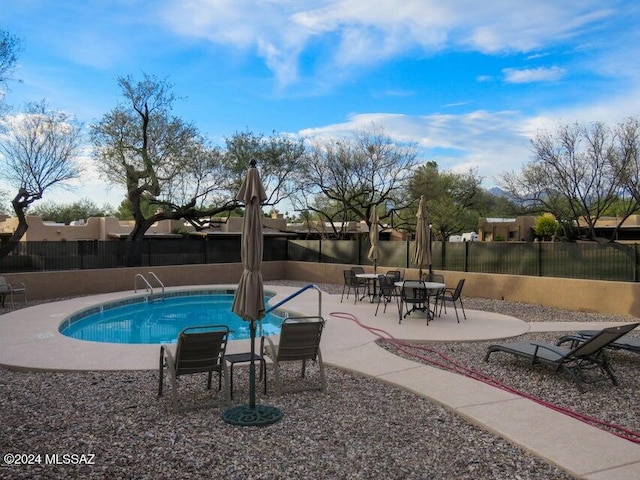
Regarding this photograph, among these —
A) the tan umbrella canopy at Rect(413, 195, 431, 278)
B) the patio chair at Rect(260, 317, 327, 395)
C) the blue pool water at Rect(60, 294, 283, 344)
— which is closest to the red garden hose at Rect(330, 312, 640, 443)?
the patio chair at Rect(260, 317, 327, 395)

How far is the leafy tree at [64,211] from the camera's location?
60.3 m

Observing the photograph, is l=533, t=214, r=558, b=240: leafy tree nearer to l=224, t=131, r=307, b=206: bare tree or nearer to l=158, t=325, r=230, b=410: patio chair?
l=224, t=131, r=307, b=206: bare tree

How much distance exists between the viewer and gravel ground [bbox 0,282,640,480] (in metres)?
3.75

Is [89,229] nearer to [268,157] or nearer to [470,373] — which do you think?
[268,157]

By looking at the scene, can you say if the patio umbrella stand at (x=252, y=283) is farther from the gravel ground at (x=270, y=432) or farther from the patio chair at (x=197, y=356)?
the patio chair at (x=197, y=356)

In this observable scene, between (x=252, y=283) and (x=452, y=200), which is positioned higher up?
(x=452, y=200)

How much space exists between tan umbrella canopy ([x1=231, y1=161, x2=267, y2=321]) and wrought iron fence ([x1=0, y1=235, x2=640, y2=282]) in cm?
1090

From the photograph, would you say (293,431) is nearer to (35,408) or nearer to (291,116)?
(35,408)

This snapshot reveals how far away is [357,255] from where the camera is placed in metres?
19.4

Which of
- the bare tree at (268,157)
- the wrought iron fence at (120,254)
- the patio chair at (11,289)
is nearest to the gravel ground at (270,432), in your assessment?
the patio chair at (11,289)

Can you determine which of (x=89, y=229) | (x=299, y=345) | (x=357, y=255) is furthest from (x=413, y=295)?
(x=89, y=229)

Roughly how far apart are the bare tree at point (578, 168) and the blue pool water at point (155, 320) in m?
13.2

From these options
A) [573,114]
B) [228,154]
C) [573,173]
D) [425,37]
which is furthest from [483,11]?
[228,154]

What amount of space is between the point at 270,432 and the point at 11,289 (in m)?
11.9
